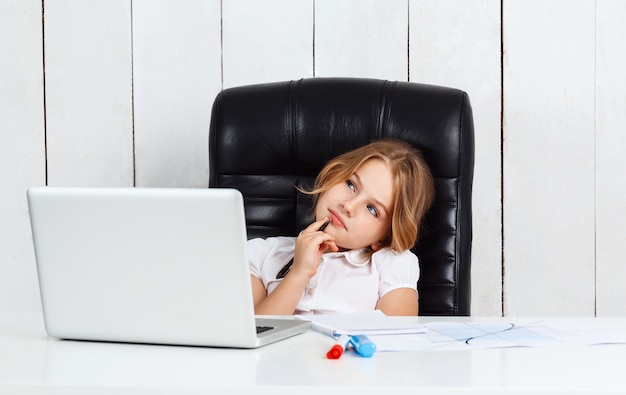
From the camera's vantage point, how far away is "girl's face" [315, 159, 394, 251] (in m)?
1.73

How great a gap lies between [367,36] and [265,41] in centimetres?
30

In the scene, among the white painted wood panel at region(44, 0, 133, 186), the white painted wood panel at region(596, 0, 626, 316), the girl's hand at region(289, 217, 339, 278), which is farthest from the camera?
the white painted wood panel at region(44, 0, 133, 186)

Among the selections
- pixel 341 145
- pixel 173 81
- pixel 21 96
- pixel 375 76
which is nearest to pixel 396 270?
pixel 341 145

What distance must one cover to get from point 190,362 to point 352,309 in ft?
2.68

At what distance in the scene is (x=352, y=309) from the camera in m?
1.70

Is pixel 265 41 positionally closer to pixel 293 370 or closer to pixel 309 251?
pixel 309 251

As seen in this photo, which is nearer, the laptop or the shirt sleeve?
the laptop

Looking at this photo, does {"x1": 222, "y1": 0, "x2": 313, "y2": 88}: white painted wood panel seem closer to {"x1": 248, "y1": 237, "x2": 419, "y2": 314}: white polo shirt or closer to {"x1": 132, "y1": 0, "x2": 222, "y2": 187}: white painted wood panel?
{"x1": 132, "y1": 0, "x2": 222, "y2": 187}: white painted wood panel

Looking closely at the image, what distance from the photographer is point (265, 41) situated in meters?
2.29

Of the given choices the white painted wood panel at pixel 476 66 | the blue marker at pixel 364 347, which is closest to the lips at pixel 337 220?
the white painted wood panel at pixel 476 66

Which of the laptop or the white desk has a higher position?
the laptop

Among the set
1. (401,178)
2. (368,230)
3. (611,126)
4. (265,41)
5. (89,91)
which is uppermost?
(265,41)

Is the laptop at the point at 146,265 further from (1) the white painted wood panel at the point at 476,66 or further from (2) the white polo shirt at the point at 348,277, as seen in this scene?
(1) the white painted wood panel at the point at 476,66

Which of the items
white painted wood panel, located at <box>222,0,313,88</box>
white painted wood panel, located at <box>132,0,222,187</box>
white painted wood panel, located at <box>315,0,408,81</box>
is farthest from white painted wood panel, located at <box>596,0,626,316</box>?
white painted wood panel, located at <box>132,0,222,187</box>
